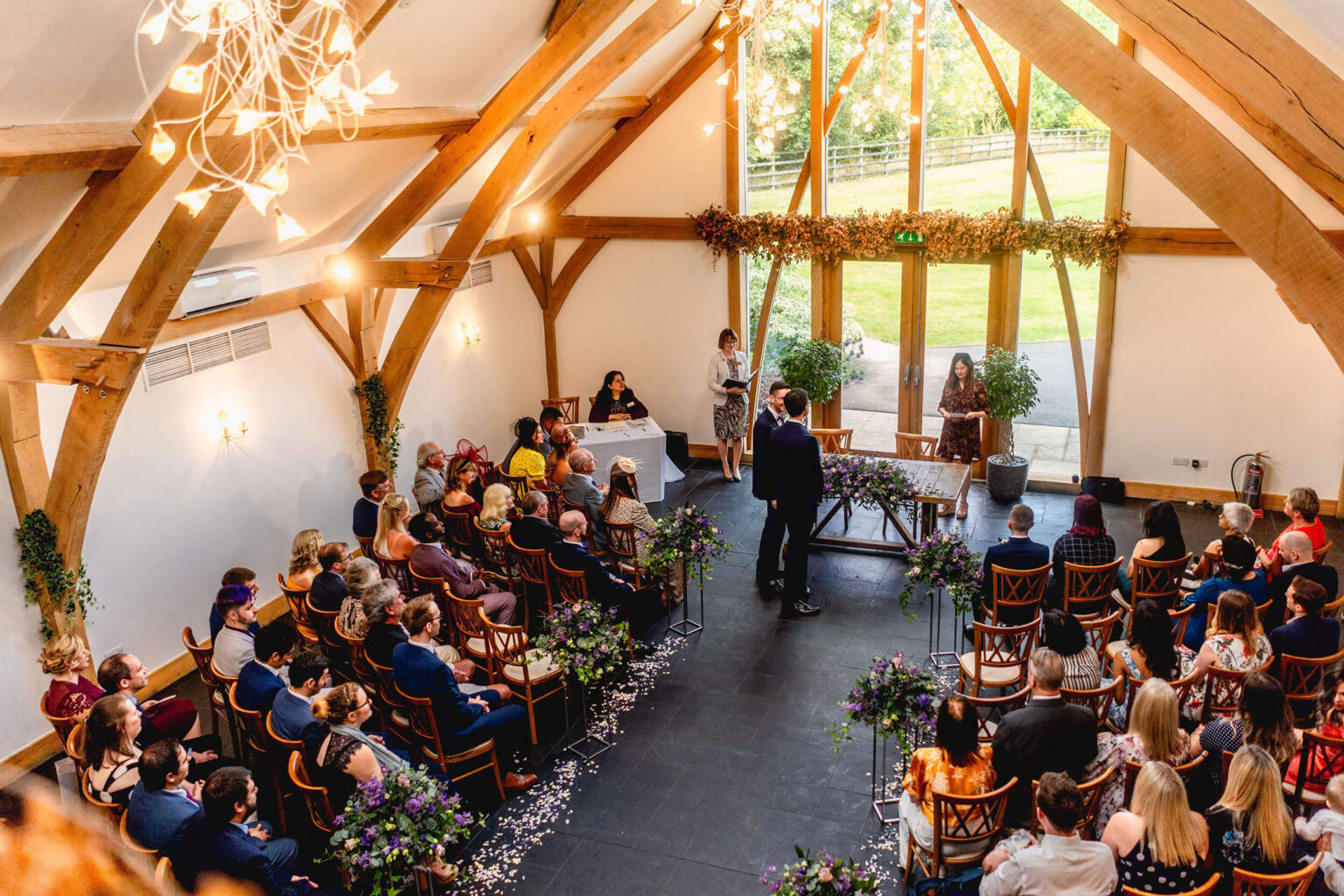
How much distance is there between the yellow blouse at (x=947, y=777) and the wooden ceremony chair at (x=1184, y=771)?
1.99 ft

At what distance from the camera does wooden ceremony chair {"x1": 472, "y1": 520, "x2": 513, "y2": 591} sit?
25.8ft

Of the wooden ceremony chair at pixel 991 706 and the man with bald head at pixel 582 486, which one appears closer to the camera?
the wooden ceremony chair at pixel 991 706

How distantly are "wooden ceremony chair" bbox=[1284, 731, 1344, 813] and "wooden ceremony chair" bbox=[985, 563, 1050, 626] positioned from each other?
1858 millimetres

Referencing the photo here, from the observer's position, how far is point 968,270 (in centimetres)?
1063

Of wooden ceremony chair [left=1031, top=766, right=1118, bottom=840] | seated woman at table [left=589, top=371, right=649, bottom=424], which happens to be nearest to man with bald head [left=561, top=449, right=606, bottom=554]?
seated woman at table [left=589, top=371, right=649, bottom=424]

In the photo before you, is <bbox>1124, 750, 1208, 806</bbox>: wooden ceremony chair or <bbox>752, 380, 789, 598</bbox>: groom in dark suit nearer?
<bbox>1124, 750, 1208, 806</bbox>: wooden ceremony chair

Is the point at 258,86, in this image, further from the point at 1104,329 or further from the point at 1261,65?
the point at 1104,329

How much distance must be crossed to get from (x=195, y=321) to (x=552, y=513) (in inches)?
128

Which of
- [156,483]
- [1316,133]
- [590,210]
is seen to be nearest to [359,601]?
[156,483]

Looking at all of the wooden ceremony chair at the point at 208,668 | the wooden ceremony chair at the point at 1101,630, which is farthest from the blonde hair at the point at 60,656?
the wooden ceremony chair at the point at 1101,630

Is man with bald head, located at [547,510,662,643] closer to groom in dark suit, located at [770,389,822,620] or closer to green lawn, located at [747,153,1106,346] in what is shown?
groom in dark suit, located at [770,389,822,620]

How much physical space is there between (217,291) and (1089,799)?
646 centimetres

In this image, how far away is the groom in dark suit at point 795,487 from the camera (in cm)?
805

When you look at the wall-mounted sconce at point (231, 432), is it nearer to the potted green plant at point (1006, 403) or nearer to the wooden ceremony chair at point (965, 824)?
the wooden ceremony chair at point (965, 824)
